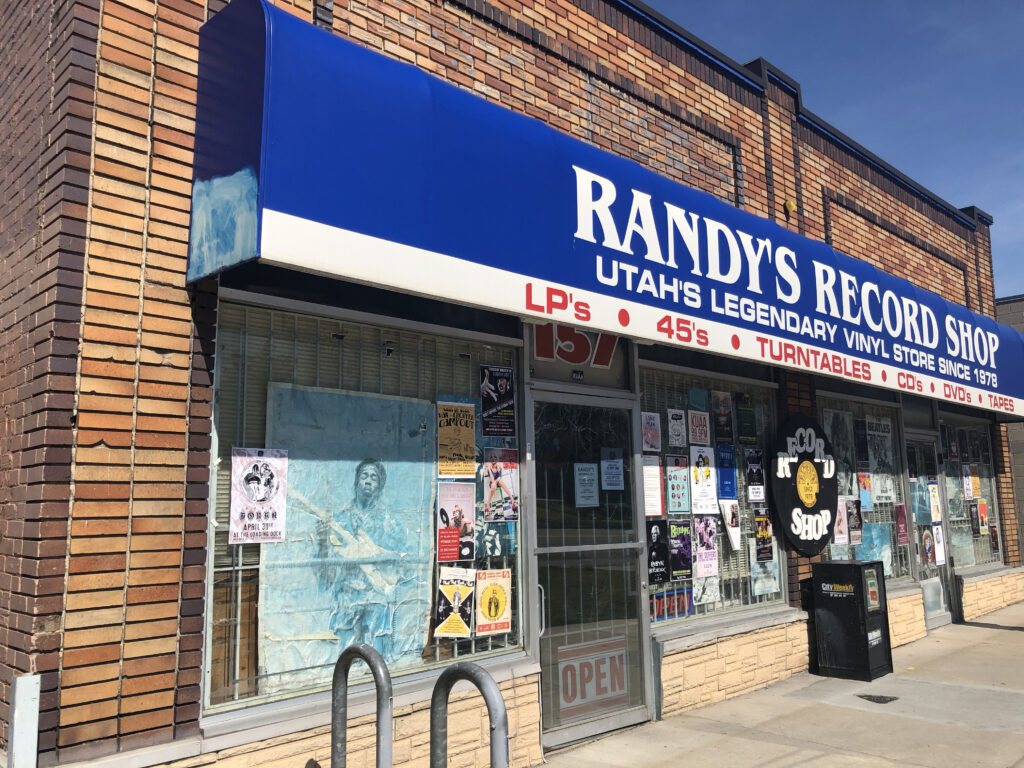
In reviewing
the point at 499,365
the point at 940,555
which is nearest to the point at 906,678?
the point at 940,555

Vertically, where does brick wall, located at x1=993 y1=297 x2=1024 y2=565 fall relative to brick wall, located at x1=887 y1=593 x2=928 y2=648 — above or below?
above

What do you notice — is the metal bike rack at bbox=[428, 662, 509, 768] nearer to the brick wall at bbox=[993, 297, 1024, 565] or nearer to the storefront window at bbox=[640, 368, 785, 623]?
the storefront window at bbox=[640, 368, 785, 623]

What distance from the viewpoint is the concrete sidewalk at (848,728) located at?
18.4ft

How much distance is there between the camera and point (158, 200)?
4289 mm

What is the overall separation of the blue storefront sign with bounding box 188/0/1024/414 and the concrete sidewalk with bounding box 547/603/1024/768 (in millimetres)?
2872

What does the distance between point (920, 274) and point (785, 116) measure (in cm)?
399

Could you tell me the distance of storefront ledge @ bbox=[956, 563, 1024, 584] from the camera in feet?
38.4

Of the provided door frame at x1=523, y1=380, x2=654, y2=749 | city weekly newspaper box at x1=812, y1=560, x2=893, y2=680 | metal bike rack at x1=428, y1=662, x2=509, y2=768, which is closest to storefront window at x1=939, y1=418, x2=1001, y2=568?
city weekly newspaper box at x1=812, y1=560, x2=893, y2=680

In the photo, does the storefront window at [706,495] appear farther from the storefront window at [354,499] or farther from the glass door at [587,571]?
the storefront window at [354,499]

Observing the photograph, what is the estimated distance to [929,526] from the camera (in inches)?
446

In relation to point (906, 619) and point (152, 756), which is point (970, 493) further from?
point (152, 756)

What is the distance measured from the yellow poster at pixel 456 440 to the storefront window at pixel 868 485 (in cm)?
504

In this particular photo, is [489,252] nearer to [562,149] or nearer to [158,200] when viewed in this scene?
[562,149]

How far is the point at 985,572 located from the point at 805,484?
18.3 feet
